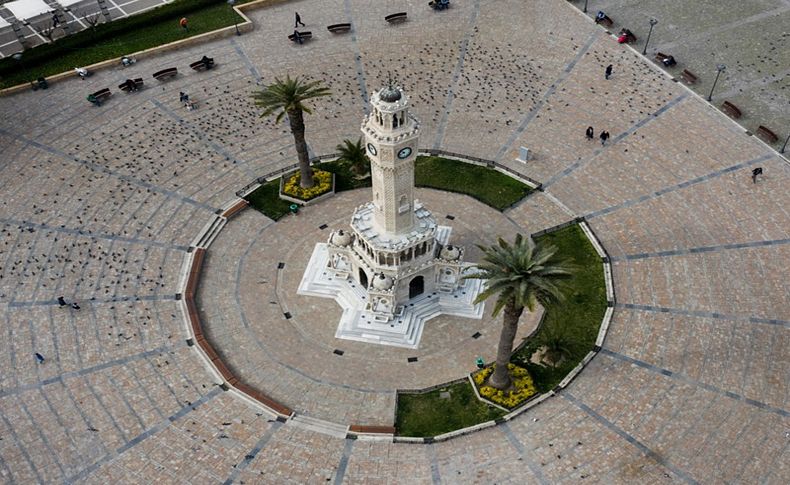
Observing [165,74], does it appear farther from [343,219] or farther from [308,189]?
[343,219]

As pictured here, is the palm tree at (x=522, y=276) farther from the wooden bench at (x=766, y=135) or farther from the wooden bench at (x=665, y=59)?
the wooden bench at (x=665, y=59)

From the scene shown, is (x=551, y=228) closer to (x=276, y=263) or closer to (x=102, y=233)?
(x=276, y=263)

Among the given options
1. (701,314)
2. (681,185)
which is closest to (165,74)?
(681,185)

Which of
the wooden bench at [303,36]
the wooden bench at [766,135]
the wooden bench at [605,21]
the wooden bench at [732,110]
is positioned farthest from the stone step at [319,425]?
→ the wooden bench at [605,21]

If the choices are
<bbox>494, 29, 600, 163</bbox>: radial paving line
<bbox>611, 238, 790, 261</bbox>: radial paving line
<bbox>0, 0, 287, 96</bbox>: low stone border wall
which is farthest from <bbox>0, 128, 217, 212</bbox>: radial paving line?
<bbox>611, 238, 790, 261</bbox>: radial paving line

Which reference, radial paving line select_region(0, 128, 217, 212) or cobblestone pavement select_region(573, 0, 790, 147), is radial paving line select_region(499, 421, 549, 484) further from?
cobblestone pavement select_region(573, 0, 790, 147)

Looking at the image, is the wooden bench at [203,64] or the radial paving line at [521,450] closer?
the radial paving line at [521,450]

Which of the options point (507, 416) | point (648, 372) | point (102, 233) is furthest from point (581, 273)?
point (102, 233)
